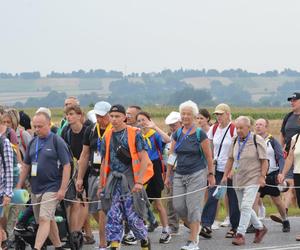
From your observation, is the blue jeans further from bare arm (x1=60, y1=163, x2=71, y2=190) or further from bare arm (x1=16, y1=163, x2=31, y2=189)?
bare arm (x1=16, y1=163, x2=31, y2=189)

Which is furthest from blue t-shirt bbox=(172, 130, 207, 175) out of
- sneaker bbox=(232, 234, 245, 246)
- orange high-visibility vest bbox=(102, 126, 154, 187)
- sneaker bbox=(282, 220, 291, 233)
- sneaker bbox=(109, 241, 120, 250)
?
sneaker bbox=(282, 220, 291, 233)

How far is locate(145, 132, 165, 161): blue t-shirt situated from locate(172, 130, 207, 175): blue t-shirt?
3.46ft

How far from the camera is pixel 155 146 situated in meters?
12.1

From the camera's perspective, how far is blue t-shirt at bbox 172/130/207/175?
431 inches

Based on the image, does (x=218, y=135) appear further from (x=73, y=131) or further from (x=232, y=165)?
(x=73, y=131)

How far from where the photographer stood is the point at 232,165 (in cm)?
1191

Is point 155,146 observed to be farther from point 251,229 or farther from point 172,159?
point 251,229

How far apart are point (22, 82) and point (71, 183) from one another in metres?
171

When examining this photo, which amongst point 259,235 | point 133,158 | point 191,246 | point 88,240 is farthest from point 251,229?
point 133,158

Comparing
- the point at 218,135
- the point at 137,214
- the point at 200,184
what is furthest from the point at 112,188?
the point at 218,135

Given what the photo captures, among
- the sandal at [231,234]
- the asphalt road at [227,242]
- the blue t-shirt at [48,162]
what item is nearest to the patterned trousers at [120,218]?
the blue t-shirt at [48,162]

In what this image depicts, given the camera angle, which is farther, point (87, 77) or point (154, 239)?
point (87, 77)

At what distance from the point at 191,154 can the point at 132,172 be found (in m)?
1.42

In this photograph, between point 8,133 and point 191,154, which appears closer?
point 191,154
